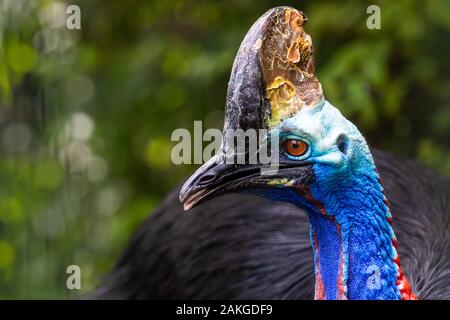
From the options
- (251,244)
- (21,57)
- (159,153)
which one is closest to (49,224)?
(159,153)

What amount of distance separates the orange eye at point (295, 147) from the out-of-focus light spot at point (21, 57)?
2094 millimetres

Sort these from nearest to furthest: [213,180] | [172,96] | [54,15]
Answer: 1. [213,180]
2. [54,15]
3. [172,96]

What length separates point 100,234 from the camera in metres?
4.31

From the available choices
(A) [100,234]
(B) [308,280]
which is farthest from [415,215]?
(A) [100,234]

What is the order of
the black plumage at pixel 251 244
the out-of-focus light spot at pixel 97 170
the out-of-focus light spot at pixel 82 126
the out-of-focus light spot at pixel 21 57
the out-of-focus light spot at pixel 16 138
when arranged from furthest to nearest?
the out-of-focus light spot at pixel 97 170 → the out-of-focus light spot at pixel 82 126 → the out-of-focus light spot at pixel 16 138 → the out-of-focus light spot at pixel 21 57 → the black plumage at pixel 251 244

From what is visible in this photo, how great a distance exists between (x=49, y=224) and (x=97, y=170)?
0.40 m

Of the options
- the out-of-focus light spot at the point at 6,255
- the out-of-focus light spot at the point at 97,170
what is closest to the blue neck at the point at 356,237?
the out-of-focus light spot at the point at 6,255

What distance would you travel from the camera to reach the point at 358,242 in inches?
73.3

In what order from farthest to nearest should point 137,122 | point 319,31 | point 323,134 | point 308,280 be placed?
point 137,122
point 319,31
point 308,280
point 323,134

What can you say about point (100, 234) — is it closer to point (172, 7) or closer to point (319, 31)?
point (172, 7)

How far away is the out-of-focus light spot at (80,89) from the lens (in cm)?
428

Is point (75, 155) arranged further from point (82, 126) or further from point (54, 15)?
point (54, 15)

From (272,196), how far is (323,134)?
0.53ft

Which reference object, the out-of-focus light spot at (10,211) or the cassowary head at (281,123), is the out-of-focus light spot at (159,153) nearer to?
the out-of-focus light spot at (10,211)
